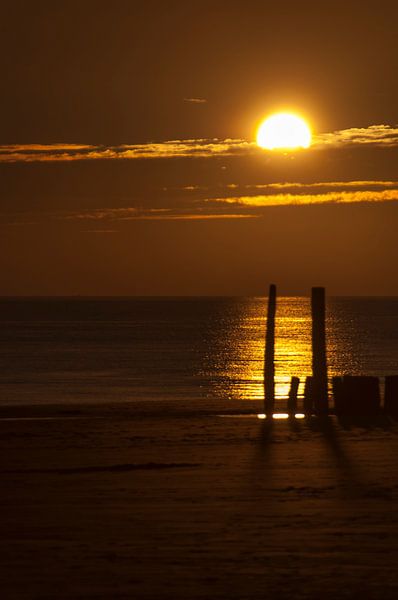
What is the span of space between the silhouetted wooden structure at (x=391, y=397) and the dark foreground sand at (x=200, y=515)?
2554 millimetres

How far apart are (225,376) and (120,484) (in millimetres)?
68943

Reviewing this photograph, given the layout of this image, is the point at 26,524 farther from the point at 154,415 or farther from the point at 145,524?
the point at 154,415

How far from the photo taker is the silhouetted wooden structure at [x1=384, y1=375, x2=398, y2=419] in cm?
2212

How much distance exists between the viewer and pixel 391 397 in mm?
22375

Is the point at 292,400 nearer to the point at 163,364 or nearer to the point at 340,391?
the point at 340,391

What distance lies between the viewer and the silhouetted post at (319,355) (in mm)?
22078

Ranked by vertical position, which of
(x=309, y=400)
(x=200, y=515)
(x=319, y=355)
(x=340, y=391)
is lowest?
(x=200, y=515)

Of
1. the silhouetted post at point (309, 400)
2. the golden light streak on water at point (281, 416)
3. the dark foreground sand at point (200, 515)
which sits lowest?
the dark foreground sand at point (200, 515)

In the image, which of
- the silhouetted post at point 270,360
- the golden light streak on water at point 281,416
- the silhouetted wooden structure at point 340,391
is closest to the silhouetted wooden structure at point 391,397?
the silhouetted wooden structure at point 340,391

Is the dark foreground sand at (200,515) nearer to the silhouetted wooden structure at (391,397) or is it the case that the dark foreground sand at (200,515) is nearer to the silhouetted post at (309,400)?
the silhouetted wooden structure at (391,397)

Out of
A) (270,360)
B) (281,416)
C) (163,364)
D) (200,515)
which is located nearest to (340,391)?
(281,416)

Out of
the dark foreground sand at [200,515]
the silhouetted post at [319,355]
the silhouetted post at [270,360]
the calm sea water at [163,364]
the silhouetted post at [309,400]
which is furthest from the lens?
the calm sea water at [163,364]

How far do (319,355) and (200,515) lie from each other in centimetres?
1033

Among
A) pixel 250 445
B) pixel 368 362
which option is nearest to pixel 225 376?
pixel 368 362
